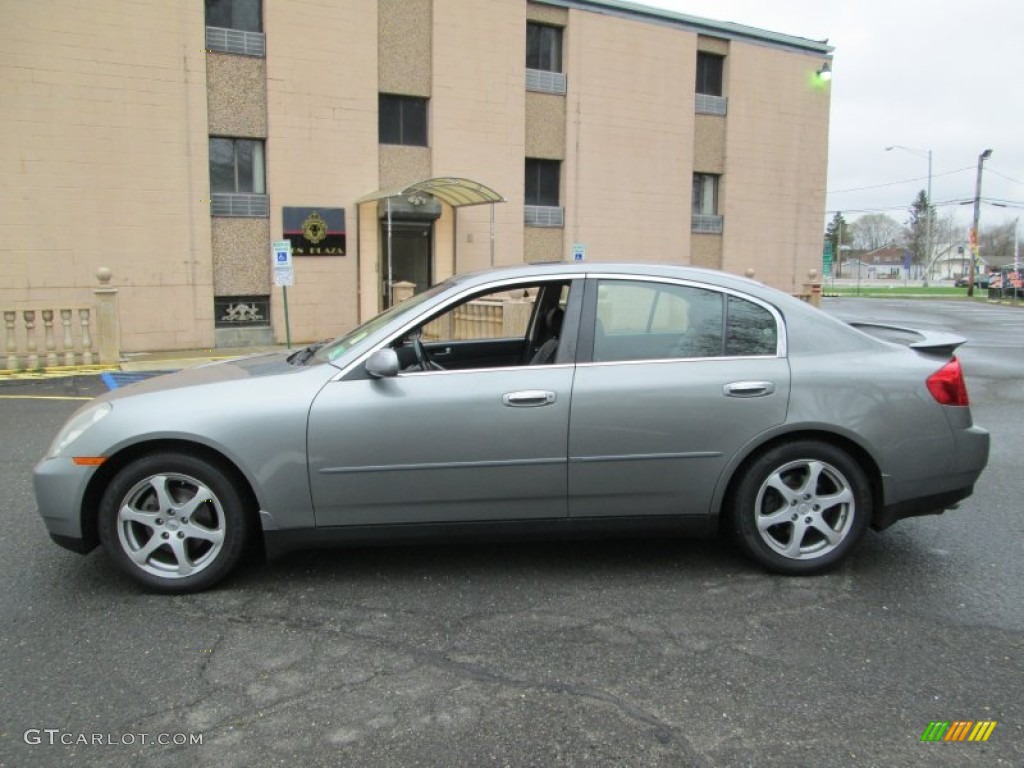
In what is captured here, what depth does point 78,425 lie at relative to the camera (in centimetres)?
385

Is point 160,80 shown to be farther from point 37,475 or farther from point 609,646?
point 609,646

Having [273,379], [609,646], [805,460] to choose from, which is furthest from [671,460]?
[273,379]

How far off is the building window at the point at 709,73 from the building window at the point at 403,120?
8724 millimetres

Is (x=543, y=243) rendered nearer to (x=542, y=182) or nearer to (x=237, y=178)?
(x=542, y=182)

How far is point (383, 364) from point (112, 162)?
581 inches

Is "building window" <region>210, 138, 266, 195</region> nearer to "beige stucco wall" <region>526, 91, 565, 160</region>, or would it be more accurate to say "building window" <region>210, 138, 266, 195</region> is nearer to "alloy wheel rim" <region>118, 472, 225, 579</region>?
"beige stucco wall" <region>526, 91, 565, 160</region>

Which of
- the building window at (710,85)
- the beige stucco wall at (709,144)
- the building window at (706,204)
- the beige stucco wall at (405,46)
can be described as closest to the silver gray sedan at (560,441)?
the beige stucco wall at (405,46)

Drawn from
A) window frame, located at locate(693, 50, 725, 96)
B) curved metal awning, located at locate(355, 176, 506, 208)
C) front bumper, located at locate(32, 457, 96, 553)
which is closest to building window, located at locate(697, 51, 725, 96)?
window frame, located at locate(693, 50, 725, 96)

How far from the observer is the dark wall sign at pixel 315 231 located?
57.9 ft

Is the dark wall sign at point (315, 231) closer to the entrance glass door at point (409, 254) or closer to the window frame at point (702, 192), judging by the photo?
the entrance glass door at point (409, 254)

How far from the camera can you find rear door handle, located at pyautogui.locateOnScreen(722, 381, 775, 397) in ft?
13.1

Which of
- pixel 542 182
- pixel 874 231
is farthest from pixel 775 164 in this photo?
pixel 874 231

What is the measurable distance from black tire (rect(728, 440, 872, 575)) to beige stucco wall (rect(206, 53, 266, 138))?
51.7 ft

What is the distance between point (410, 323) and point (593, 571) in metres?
1.58
